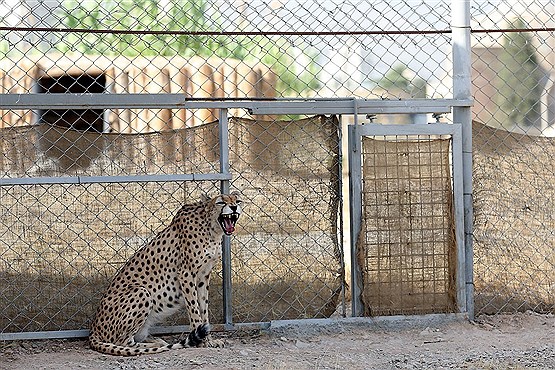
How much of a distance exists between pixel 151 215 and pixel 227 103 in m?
0.74

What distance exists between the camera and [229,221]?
5020 millimetres

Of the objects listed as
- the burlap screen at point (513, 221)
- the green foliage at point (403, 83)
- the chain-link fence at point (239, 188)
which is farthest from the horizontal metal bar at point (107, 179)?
the burlap screen at point (513, 221)

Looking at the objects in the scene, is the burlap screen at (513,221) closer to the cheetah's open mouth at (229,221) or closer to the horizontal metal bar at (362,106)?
the horizontal metal bar at (362,106)

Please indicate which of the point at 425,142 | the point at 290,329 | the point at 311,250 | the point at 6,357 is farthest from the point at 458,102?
the point at 6,357

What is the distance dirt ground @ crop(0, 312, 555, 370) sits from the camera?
468cm

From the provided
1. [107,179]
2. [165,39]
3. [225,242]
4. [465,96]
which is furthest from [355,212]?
[165,39]

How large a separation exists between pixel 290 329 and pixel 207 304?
1.59 ft

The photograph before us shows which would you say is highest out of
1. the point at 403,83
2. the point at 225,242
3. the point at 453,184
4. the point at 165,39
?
the point at 165,39

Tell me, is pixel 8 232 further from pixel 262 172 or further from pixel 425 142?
pixel 425 142

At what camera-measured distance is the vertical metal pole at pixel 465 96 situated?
18.3 feet

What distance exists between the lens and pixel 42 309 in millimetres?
5211

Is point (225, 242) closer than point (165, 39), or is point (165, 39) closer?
point (225, 242)

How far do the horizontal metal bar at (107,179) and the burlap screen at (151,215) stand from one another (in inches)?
4.6

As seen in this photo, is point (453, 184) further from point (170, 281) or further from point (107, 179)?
point (107, 179)
